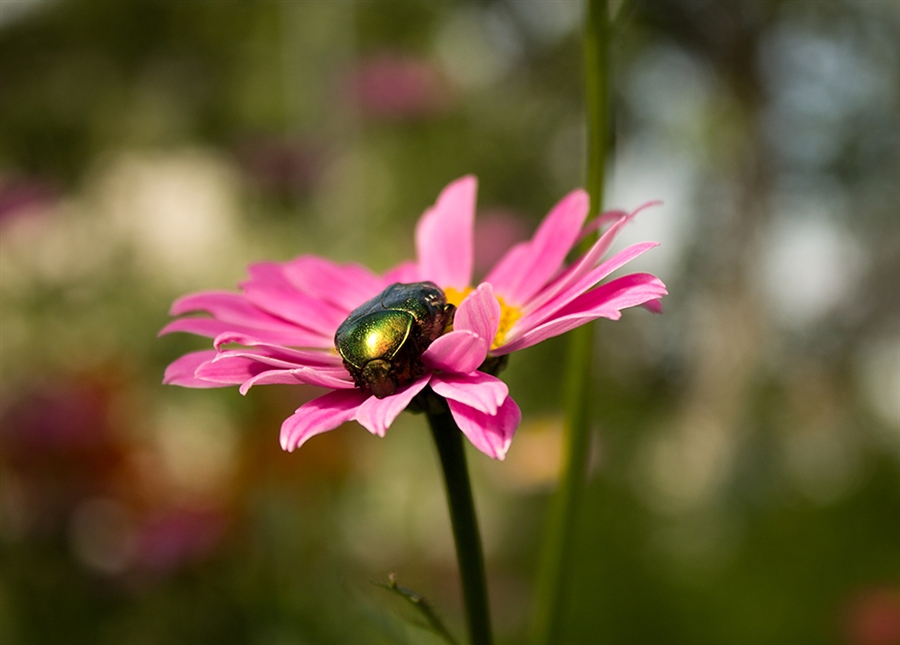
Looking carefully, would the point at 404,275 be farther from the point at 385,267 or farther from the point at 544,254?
the point at 385,267

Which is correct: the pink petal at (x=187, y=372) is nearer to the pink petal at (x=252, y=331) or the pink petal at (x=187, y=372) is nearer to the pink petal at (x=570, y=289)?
the pink petal at (x=252, y=331)

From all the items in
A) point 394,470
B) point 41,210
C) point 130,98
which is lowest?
point 394,470

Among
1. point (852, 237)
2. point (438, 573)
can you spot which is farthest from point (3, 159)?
point (852, 237)

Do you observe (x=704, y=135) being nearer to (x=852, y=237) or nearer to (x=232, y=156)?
(x=852, y=237)


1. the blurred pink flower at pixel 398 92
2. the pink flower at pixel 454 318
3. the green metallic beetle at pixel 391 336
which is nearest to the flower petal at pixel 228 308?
the pink flower at pixel 454 318

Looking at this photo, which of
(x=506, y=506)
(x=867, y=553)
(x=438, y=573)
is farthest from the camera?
(x=506, y=506)

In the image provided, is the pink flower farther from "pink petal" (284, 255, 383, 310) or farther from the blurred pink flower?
the blurred pink flower
